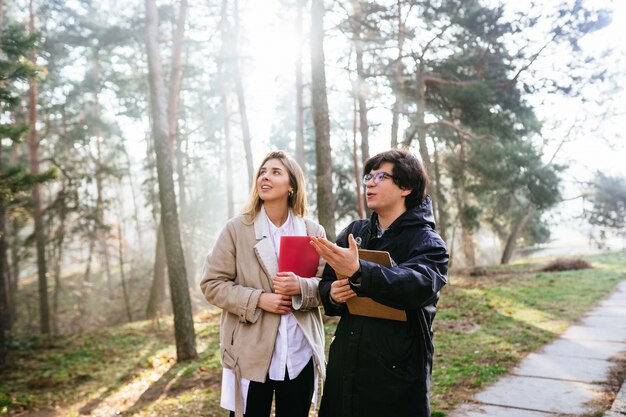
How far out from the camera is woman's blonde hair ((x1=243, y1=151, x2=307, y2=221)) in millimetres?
2744

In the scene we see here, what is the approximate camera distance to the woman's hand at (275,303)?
243cm

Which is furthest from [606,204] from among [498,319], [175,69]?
[175,69]

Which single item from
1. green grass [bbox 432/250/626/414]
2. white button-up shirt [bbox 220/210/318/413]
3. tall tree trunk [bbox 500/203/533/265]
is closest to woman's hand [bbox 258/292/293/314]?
white button-up shirt [bbox 220/210/318/413]

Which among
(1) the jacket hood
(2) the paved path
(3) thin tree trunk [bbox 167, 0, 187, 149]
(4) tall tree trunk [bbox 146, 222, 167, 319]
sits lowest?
(4) tall tree trunk [bbox 146, 222, 167, 319]

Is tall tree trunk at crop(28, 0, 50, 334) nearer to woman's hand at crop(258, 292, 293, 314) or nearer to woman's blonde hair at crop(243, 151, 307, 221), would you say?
woman's blonde hair at crop(243, 151, 307, 221)

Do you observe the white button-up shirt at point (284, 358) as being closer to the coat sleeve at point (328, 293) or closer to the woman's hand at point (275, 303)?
the woman's hand at point (275, 303)

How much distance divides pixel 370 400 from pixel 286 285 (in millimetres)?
683

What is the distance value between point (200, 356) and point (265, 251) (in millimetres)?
5787

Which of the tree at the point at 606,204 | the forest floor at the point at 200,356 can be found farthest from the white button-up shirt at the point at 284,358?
the tree at the point at 606,204

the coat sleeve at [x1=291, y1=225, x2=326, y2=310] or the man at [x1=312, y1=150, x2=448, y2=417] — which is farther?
the coat sleeve at [x1=291, y1=225, x2=326, y2=310]

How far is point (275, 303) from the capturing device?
7.96 ft

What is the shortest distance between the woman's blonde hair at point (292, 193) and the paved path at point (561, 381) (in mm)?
2317

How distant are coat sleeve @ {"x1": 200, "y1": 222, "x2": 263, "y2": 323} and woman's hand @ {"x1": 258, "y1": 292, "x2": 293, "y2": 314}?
0.03 m

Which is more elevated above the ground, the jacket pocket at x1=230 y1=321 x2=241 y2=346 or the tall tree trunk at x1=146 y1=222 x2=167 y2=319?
the jacket pocket at x1=230 y1=321 x2=241 y2=346
